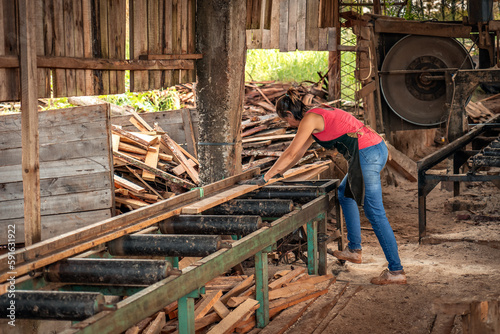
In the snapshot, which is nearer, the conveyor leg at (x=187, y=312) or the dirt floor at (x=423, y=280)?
the conveyor leg at (x=187, y=312)

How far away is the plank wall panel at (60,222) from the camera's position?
670 centimetres

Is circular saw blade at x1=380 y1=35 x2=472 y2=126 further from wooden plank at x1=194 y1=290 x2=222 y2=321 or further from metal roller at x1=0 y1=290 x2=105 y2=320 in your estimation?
metal roller at x1=0 y1=290 x2=105 y2=320

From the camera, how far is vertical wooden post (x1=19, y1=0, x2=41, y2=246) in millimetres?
4133

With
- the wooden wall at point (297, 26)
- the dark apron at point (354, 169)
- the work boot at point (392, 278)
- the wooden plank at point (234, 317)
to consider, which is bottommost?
the work boot at point (392, 278)

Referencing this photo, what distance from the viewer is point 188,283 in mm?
3498

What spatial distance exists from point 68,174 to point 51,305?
3.96 meters

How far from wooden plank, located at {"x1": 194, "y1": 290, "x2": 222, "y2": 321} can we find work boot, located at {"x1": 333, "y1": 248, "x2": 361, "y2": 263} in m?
1.75

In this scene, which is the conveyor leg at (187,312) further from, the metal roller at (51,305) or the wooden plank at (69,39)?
the wooden plank at (69,39)

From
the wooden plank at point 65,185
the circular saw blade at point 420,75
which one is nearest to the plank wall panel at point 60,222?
the wooden plank at point 65,185

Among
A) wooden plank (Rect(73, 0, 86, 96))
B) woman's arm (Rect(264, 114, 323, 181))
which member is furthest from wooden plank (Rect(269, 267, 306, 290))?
wooden plank (Rect(73, 0, 86, 96))

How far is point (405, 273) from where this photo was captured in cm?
582

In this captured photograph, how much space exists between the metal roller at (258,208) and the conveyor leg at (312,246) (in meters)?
0.64

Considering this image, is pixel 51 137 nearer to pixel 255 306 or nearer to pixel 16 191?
pixel 16 191

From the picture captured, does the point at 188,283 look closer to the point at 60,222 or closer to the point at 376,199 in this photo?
the point at 376,199
